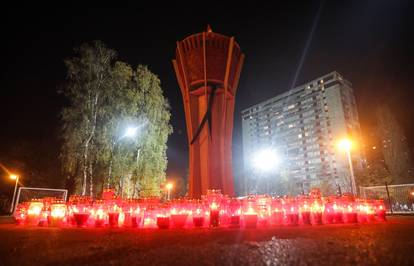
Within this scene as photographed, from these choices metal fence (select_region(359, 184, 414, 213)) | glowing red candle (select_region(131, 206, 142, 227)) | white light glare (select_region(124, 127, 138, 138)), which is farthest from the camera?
white light glare (select_region(124, 127, 138, 138))

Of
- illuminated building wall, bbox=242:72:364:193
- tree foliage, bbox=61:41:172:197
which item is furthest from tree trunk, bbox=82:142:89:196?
illuminated building wall, bbox=242:72:364:193

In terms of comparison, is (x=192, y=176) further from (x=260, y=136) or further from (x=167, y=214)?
(x=260, y=136)

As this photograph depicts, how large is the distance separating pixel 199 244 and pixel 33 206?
6.25 meters

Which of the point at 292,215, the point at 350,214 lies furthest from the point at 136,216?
the point at 350,214

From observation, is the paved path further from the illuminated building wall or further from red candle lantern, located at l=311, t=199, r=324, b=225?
the illuminated building wall

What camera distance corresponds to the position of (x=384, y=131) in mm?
35219

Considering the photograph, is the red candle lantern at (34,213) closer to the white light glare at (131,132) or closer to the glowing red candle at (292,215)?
the glowing red candle at (292,215)

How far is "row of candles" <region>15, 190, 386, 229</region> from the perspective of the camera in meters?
6.28

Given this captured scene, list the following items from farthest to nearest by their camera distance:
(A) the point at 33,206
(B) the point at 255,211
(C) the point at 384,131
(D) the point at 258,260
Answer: (C) the point at 384,131 → (A) the point at 33,206 → (B) the point at 255,211 → (D) the point at 258,260

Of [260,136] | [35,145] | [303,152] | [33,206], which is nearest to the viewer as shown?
[33,206]

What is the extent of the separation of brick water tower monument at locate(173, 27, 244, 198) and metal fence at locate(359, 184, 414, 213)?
9.47 meters

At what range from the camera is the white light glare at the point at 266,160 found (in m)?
66.3

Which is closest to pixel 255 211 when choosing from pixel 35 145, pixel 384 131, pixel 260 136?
pixel 35 145

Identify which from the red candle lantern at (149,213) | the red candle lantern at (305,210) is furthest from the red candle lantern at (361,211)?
the red candle lantern at (149,213)
